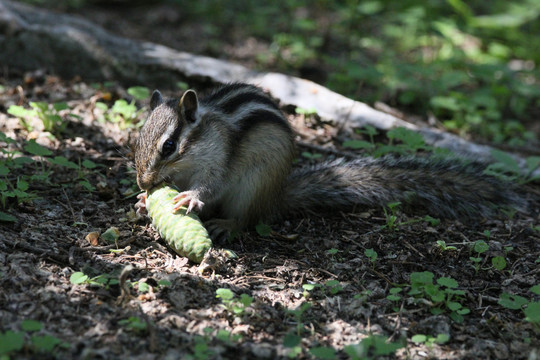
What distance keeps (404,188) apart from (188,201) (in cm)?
163

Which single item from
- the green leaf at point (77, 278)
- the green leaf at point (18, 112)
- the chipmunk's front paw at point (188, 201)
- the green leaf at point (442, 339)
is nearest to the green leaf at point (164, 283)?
the green leaf at point (77, 278)

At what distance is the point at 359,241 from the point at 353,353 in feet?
4.49

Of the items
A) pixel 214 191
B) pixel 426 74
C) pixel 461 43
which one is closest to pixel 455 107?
pixel 426 74

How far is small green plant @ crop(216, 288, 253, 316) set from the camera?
2.81 meters

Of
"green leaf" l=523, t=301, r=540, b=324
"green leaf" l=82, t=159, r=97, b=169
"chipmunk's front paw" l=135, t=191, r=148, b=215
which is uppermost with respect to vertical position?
"green leaf" l=82, t=159, r=97, b=169

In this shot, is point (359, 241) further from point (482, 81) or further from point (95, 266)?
point (482, 81)

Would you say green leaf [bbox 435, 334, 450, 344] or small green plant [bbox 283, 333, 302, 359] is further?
green leaf [bbox 435, 334, 450, 344]

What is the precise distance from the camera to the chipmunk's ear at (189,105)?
3.68m

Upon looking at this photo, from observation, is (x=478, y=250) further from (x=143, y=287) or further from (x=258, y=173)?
(x=143, y=287)

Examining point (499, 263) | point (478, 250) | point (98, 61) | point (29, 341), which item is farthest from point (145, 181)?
point (98, 61)

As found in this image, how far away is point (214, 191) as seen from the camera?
374 centimetres

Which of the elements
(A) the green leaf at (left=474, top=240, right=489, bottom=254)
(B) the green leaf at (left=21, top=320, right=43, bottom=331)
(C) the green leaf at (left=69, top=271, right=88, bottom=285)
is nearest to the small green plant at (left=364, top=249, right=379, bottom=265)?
(A) the green leaf at (left=474, top=240, right=489, bottom=254)

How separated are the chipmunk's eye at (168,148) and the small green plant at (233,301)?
3.52ft

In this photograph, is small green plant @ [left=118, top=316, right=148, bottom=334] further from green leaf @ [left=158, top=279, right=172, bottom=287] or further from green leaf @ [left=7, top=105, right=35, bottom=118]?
green leaf @ [left=7, top=105, right=35, bottom=118]
